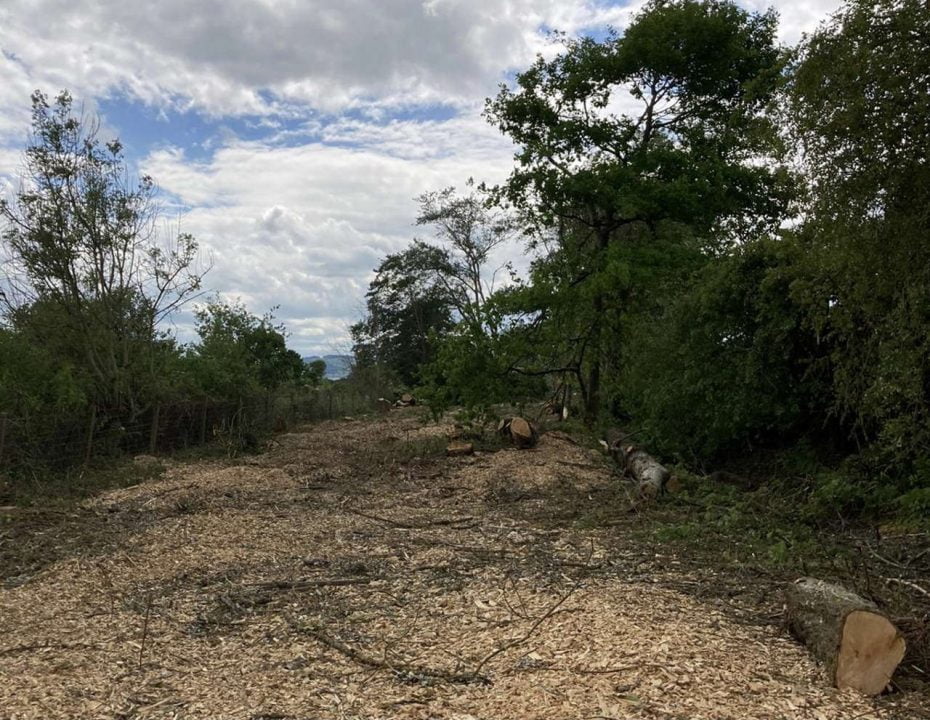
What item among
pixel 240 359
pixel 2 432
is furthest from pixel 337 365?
pixel 2 432

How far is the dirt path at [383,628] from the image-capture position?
384 centimetres

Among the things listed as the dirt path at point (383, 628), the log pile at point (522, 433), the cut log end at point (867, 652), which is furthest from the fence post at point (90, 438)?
the cut log end at point (867, 652)

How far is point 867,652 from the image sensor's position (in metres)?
3.88

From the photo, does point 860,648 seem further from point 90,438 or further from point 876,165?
point 90,438

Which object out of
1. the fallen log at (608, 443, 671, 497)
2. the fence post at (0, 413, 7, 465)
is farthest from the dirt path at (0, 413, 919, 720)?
the fence post at (0, 413, 7, 465)

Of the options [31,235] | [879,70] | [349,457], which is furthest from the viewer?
[349,457]

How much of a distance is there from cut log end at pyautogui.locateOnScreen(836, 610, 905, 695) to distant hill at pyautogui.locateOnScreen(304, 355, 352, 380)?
3294 cm

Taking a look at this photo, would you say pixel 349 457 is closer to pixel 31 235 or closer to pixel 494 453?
pixel 494 453

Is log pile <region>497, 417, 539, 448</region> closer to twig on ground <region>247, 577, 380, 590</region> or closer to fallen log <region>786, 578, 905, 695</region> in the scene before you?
twig on ground <region>247, 577, 380, 590</region>

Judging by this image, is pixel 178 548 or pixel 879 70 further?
pixel 178 548

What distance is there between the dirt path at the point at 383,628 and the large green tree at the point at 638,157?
7753 millimetres

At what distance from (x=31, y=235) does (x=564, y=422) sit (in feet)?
36.1

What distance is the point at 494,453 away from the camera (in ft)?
43.9

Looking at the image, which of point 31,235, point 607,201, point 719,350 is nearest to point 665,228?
point 607,201
